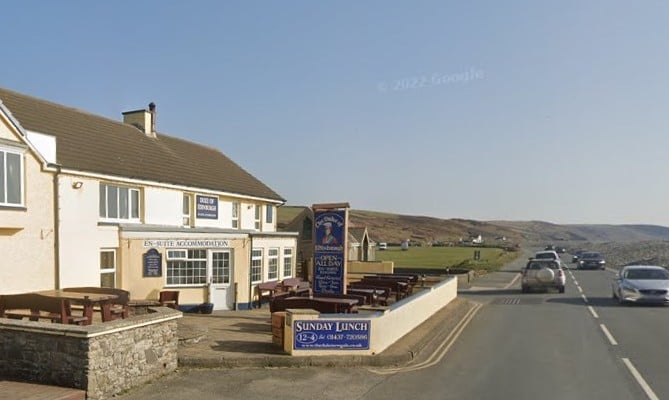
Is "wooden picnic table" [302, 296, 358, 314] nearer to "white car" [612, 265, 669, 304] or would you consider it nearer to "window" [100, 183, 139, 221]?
"window" [100, 183, 139, 221]

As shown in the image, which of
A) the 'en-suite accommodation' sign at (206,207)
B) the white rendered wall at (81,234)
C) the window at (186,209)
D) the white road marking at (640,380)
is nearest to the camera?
the white road marking at (640,380)

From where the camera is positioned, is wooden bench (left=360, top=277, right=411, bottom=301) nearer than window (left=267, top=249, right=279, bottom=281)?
Yes

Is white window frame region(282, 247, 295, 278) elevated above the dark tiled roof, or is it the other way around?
the dark tiled roof

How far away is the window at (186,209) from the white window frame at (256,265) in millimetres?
3018

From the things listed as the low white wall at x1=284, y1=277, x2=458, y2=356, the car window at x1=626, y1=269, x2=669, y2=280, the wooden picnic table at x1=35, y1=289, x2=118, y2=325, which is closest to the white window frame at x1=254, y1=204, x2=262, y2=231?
the low white wall at x1=284, y1=277, x2=458, y2=356

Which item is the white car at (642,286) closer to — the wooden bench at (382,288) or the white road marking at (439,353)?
the white road marking at (439,353)

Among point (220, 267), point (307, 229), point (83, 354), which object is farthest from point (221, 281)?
point (307, 229)

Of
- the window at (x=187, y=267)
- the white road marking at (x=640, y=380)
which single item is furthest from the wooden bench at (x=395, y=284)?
the white road marking at (x=640, y=380)

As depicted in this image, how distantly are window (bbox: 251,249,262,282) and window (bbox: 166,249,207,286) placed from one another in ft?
7.76

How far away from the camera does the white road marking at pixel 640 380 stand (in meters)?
8.94

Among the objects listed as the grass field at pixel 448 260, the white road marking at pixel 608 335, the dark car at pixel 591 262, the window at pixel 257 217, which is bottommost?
the grass field at pixel 448 260

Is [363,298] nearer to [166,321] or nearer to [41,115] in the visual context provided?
[166,321]

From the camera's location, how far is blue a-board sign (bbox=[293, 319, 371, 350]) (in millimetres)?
11242

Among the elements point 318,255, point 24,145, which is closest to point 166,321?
point 318,255
